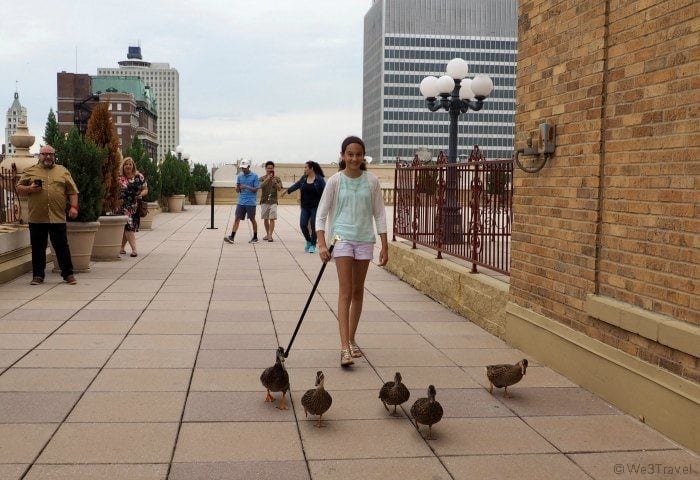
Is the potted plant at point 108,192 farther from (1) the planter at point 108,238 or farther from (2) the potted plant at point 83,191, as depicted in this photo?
(2) the potted plant at point 83,191

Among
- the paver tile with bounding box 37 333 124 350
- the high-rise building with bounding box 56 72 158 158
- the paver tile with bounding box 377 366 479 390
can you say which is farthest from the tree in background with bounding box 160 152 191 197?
the high-rise building with bounding box 56 72 158 158

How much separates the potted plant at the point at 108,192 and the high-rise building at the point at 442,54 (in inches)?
5221

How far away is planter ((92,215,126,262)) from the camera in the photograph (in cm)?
1353

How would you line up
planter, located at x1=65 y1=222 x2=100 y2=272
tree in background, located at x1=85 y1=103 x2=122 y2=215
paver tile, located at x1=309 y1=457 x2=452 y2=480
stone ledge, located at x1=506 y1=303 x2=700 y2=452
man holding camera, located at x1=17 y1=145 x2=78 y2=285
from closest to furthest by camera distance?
paver tile, located at x1=309 y1=457 x2=452 y2=480
stone ledge, located at x1=506 y1=303 x2=700 y2=452
man holding camera, located at x1=17 y1=145 x2=78 y2=285
planter, located at x1=65 y1=222 x2=100 y2=272
tree in background, located at x1=85 y1=103 x2=122 y2=215

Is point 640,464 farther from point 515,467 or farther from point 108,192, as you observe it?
point 108,192

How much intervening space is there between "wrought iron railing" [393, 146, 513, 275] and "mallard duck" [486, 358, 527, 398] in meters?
2.37

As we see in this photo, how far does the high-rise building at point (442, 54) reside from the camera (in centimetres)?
14838

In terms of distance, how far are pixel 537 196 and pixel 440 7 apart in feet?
498

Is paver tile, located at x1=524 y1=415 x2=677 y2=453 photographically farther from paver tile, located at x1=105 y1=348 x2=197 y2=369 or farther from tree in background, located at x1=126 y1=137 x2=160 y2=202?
tree in background, located at x1=126 y1=137 x2=160 y2=202

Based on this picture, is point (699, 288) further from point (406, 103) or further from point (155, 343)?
point (406, 103)

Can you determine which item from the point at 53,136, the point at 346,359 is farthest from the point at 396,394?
the point at 53,136

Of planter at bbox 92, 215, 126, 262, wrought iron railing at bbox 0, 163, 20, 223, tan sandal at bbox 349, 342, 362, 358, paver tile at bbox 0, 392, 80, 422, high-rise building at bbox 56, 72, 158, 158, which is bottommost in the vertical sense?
Answer: paver tile at bbox 0, 392, 80, 422

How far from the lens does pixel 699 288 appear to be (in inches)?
170

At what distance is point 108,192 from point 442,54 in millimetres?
143709
